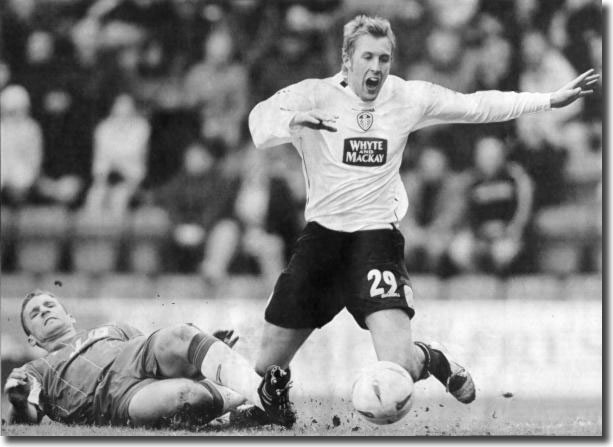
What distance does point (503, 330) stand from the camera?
591cm

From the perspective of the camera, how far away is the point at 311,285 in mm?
5711

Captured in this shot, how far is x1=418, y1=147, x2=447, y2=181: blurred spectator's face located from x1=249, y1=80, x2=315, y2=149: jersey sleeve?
81 cm

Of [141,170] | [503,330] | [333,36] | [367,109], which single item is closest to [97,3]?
[141,170]

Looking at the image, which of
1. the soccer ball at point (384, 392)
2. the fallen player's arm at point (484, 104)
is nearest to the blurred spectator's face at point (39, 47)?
the fallen player's arm at point (484, 104)

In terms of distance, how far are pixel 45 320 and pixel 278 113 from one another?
207 centimetres

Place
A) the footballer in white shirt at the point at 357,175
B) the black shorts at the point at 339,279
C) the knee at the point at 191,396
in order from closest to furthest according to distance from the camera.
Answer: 1. the black shorts at the point at 339,279
2. the footballer in white shirt at the point at 357,175
3. the knee at the point at 191,396

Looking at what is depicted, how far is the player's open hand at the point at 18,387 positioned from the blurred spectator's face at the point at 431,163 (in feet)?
9.70

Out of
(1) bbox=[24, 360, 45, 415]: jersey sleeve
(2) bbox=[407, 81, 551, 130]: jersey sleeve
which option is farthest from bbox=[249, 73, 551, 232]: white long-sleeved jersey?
(1) bbox=[24, 360, 45, 415]: jersey sleeve

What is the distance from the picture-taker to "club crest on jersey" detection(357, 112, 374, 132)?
5.68 m

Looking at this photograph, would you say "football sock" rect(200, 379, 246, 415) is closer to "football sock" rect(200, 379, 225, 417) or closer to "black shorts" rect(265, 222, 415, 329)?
"football sock" rect(200, 379, 225, 417)

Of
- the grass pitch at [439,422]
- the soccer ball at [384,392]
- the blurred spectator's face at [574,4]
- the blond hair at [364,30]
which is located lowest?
the grass pitch at [439,422]

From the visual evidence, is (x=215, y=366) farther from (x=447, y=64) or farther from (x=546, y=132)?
(x=546, y=132)

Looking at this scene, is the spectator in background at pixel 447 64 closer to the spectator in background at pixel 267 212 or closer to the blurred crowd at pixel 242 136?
the blurred crowd at pixel 242 136

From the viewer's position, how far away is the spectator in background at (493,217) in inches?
233
